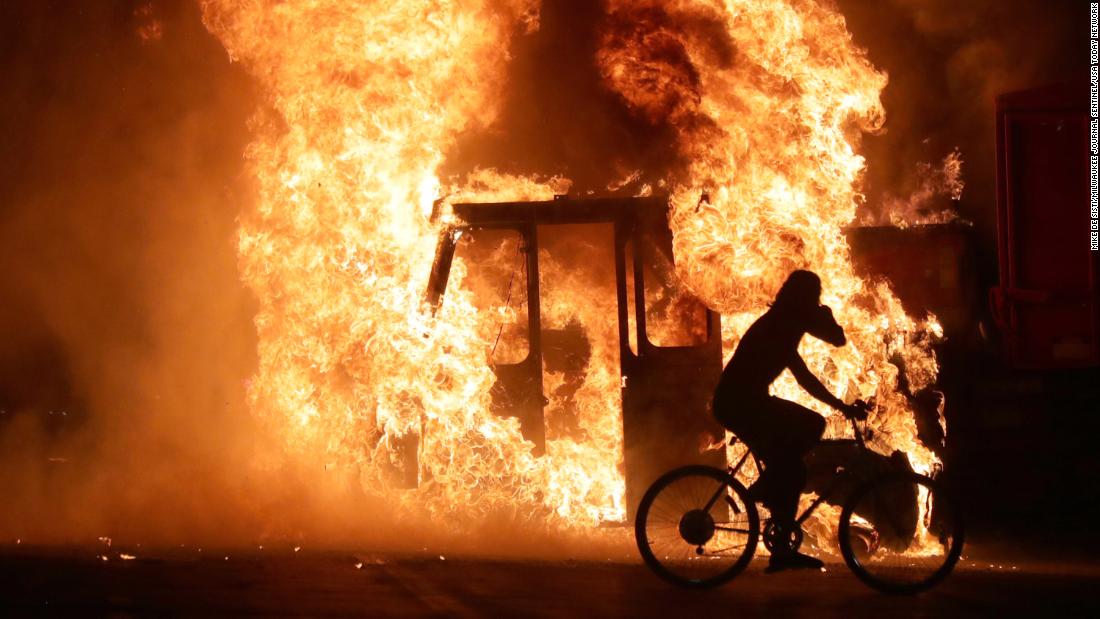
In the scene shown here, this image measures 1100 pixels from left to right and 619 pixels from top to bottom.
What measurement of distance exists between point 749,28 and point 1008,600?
5.74 m

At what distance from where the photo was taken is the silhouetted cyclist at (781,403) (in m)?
6.40

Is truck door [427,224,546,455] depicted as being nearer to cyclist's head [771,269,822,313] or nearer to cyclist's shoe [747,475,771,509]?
cyclist's shoe [747,475,771,509]

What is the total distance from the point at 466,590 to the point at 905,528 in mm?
2953

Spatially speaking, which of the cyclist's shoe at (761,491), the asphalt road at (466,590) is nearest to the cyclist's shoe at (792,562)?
the asphalt road at (466,590)

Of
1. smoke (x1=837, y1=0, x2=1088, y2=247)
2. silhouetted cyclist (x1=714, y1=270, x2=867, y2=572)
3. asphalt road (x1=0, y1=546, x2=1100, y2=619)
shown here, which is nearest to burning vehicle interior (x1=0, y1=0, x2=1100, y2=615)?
silhouetted cyclist (x1=714, y1=270, x2=867, y2=572)

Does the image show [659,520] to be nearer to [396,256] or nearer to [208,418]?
[396,256]

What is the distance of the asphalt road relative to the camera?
19.7ft

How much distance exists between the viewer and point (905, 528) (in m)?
6.66

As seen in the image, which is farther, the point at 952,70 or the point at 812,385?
the point at 952,70

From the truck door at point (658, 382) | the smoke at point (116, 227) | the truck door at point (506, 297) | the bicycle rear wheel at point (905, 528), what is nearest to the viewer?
the bicycle rear wheel at point (905, 528)

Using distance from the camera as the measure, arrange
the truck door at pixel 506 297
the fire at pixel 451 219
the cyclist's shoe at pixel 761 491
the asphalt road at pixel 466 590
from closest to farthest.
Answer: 1. the asphalt road at pixel 466 590
2. the cyclist's shoe at pixel 761 491
3. the truck door at pixel 506 297
4. the fire at pixel 451 219

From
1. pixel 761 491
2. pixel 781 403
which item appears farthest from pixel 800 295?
pixel 761 491

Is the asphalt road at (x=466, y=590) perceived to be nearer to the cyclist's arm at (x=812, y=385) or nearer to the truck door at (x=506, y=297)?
the cyclist's arm at (x=812, y=385)

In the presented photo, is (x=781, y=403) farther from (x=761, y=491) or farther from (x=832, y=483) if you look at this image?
(x=832, y=483)
